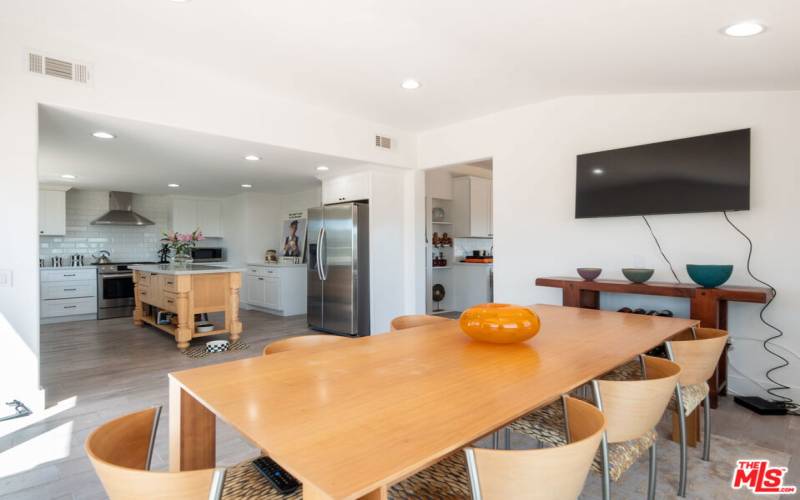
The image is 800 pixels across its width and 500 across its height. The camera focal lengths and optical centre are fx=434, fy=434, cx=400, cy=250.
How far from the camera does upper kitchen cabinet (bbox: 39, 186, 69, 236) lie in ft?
22.5

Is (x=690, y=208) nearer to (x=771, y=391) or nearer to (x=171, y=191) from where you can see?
(x=771, y=391)

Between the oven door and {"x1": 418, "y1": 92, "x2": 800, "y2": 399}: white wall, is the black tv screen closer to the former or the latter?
{"x1": 418, "y1": 92, "x2": 800, "y2": 399}: white wall

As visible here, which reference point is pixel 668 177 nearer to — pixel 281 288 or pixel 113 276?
pixel 281 288

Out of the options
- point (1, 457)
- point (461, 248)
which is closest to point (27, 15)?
point (1, 457)

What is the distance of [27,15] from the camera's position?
2.70 m

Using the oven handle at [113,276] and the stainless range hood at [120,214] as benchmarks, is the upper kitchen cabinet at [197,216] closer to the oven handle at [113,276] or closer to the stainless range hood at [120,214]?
the stainless range hood at [120,214]

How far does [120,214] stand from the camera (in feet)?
25.7

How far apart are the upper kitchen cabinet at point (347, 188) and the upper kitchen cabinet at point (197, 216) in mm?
3766

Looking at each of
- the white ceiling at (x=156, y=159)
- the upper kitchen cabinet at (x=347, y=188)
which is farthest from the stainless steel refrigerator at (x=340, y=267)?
the white ceiling at (x=156, y=159)

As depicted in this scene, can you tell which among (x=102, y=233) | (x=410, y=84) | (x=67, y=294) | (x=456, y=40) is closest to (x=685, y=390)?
(x=456, y=40)

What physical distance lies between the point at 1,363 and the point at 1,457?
2.44ft

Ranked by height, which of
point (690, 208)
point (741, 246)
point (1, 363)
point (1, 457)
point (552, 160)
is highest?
point (552, 160)

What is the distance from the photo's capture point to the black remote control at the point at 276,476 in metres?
1.22

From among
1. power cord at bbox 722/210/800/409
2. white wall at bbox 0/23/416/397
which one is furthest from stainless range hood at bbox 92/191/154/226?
power cord at bbox 722/210/800/409
